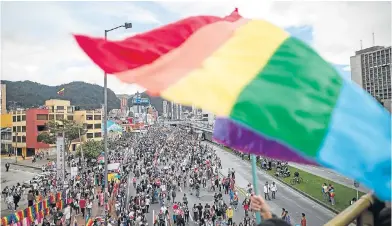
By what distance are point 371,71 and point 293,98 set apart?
277 feet

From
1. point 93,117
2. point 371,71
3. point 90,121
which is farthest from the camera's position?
point 371,71

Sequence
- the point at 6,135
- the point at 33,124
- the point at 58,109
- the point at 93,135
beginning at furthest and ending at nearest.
→ the point at 93,135, the point at 6,135, the point at 58,109, the point at 33,124

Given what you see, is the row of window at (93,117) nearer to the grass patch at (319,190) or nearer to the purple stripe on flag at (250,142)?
the grass patch at (319,190)

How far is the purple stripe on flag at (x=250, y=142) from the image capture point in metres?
2.68

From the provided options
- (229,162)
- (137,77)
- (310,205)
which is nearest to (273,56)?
(137,77)

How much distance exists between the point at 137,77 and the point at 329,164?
140cm

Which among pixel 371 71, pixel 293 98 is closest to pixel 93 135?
pixel 371 71

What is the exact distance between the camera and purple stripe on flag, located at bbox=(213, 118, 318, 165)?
268 centimetres

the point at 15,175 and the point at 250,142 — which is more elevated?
the point at 250,142

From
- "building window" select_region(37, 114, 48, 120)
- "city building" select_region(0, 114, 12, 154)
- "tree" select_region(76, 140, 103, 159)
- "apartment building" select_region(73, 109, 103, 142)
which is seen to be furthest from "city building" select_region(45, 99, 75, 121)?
"tree" select_region(76, 140, 103, 159)

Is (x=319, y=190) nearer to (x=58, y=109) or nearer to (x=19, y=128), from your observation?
(x=58, y=109)

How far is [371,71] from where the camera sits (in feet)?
253

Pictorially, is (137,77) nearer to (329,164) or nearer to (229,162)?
(329,164)

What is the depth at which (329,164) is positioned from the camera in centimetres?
207
